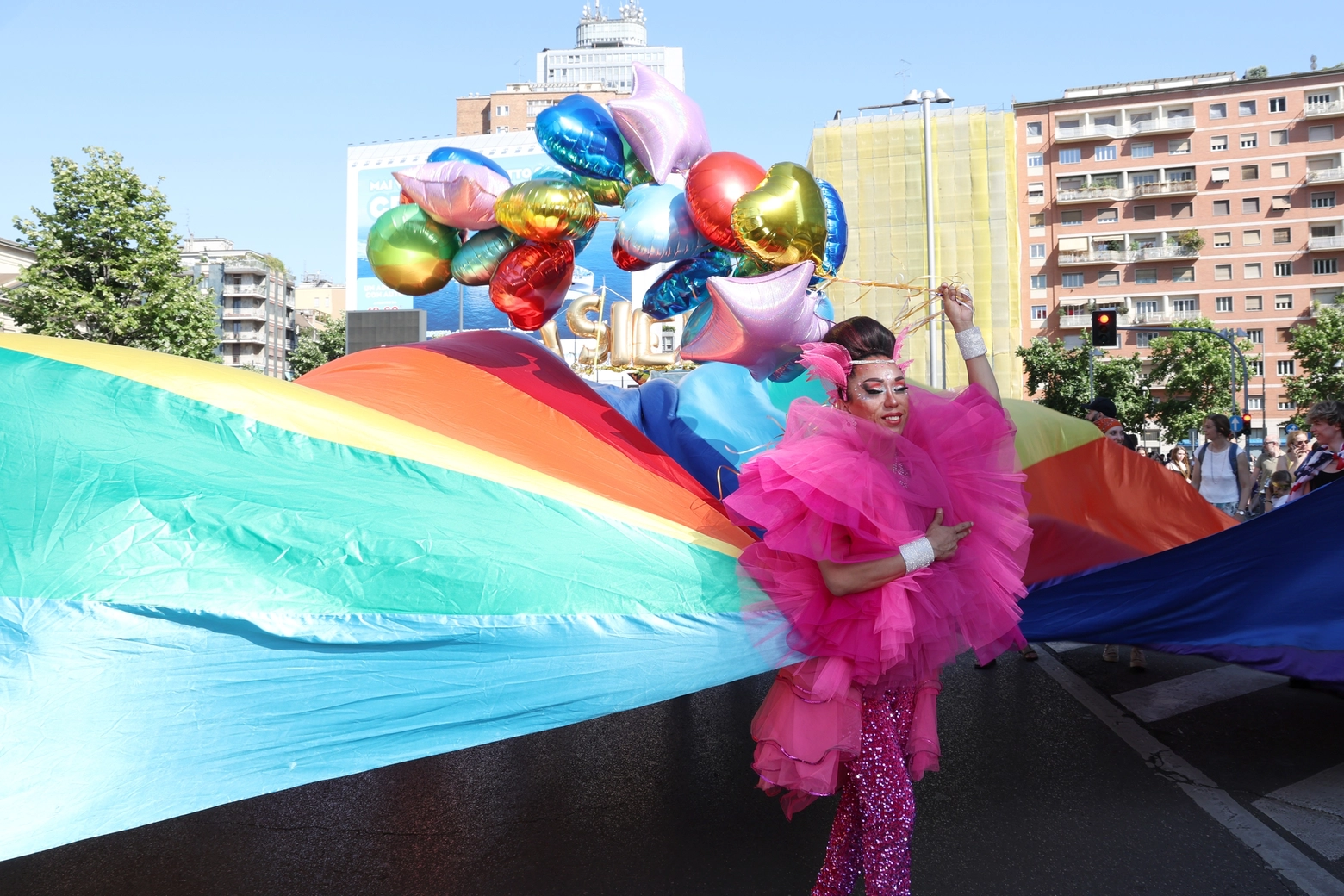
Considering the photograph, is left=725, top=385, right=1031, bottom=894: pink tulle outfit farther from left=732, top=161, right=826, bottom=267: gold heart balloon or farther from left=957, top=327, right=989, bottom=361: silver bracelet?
left=732, top=161, right=826, bottom=267: gold heart balloon

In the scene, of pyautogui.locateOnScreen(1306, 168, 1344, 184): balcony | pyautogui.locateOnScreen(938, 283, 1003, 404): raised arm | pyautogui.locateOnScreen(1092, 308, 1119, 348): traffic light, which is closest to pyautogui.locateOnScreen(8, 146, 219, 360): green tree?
pyautogui.locateOnScreen(1092, 308, 1119, 348): traffic light

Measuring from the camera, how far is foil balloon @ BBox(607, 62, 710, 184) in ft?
15.6

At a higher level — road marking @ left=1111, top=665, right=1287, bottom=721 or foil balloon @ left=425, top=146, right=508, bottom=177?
foil balloon @ left=425, top=146, right=508, bottom=177

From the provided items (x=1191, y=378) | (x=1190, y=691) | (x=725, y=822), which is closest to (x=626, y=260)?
(x=725, y=822)

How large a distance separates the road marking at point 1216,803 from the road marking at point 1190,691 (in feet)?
0.51

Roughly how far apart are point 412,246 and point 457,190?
1.50 ft

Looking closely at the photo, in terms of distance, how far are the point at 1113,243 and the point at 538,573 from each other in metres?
83.8

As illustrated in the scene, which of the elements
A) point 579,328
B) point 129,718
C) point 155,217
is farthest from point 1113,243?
point 129,718

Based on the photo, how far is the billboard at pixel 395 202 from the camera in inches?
2400

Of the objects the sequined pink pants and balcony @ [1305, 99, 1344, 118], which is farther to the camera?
balcony @ [1305, 99, 1344, 118]

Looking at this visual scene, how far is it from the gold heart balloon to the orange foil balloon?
0.52 feet

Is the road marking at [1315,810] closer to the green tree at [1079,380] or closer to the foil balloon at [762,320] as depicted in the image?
the foil balloon at [762,320]

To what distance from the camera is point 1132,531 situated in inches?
212

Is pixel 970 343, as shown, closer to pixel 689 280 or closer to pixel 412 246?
pixel 689 280
